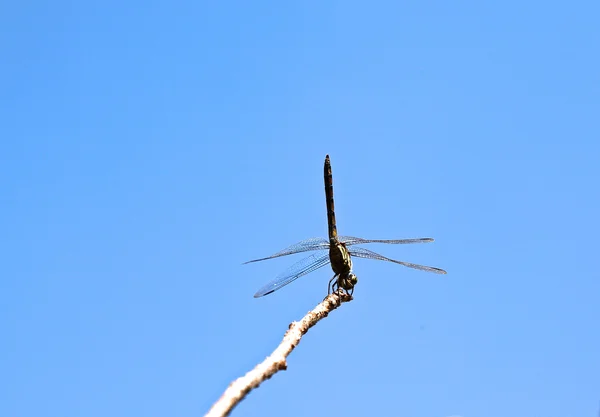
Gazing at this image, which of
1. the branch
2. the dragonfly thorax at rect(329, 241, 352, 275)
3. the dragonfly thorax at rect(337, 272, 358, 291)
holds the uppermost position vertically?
the dragonfly thorax at rect(329, 241, 352, 275)

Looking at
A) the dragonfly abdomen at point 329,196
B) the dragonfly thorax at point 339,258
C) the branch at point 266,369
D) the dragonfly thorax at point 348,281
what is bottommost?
the branch at point 266,369

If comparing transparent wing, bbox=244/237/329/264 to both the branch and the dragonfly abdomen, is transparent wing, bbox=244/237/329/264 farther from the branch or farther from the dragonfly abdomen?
the branch

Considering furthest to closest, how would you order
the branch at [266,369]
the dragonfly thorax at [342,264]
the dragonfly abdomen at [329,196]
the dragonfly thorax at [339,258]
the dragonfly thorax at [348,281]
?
1. the dragonfly abdomen at [329,196]
2. the dragonfly thorax at [339,258]
3. the dragonfly thorax at [342,264]
4. the dragonfly thorax at [348,281]
5. the branch at [266,369]

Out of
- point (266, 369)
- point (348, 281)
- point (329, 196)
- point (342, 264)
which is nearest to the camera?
point (266, 369)

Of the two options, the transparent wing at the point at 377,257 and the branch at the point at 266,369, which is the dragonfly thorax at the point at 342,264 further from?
the branch at the point at 266,369


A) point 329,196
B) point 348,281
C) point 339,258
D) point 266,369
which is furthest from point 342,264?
point 266,369

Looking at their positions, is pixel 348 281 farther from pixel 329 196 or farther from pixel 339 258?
pixel 329 196

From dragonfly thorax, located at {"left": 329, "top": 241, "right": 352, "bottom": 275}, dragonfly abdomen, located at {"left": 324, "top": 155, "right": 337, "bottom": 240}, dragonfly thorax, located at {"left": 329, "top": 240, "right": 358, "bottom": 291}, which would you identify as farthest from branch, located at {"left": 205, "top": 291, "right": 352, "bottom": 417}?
dragonfly abdomen, located at {"left": 324, "top": 155, "right": 337, "bottom": 240}

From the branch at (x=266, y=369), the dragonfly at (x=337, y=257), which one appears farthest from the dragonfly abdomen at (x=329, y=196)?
the branch at (x=266, y=369)
